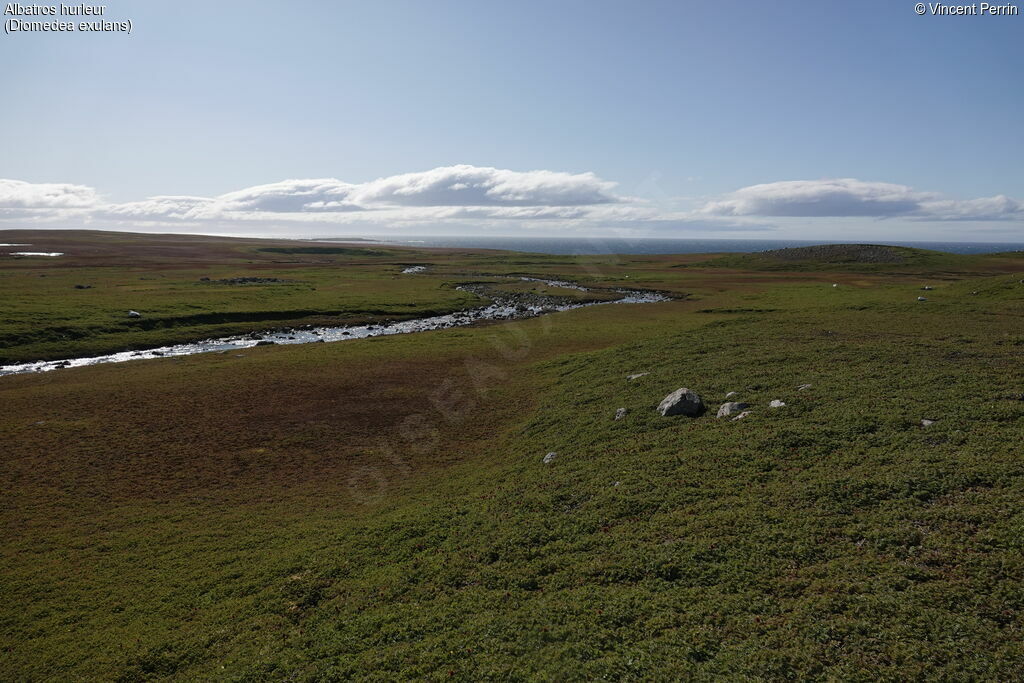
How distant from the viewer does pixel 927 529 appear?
43.2 ft

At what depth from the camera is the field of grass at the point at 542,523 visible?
37.3 feet

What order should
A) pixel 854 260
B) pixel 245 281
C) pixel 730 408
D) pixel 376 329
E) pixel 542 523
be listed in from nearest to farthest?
1. pixel 542 523
2. pixel 730 408
3. pixel 376 329
4. pixel 245 281
5. pixel 854 260

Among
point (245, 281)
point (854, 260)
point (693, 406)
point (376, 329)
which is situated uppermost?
point (854, 260)

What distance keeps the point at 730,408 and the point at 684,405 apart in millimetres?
2041

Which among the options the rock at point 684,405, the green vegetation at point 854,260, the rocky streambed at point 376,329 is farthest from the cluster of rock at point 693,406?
the green vegetation at point 854,260

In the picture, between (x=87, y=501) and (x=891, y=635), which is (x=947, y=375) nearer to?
(x=891, y=635)

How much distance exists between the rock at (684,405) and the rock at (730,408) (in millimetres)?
1059

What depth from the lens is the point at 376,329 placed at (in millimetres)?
66938

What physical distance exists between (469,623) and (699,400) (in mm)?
16378

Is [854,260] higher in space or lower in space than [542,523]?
higher

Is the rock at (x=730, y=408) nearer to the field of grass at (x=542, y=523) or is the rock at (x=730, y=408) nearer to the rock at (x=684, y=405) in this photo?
the rock at (x=684, y=405)

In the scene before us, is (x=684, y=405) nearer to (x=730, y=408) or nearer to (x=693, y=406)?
(x=693, y=406)

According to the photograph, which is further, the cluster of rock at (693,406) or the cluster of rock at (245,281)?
the cluster of rock at (245,281)

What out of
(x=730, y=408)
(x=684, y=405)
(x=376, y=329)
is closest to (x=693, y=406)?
(x=684, y=405)
